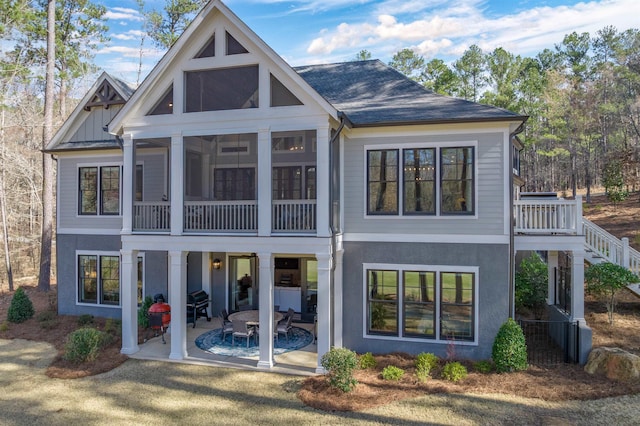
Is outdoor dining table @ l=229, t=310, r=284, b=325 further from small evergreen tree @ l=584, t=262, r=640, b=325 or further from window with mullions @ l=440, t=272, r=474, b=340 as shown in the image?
small evergreen tree @ l=584, t=262, r=640, b=325

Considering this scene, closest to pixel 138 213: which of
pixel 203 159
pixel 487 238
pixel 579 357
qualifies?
pixel 203 159

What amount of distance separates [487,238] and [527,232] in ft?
4.62

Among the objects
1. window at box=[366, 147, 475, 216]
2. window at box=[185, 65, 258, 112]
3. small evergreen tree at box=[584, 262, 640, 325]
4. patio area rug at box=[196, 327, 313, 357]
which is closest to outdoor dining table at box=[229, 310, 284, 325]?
patio area rug at box=[196, 327, 313, 357]

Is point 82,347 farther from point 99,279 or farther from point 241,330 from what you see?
point 99,279

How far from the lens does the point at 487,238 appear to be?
1044 centimetres

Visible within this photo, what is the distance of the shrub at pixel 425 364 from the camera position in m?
9.31

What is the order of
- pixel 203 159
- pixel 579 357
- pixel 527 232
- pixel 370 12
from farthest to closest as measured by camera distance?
pixel 370 12 → pixel 203 159 → pixel 527 232 → pixel 579 357

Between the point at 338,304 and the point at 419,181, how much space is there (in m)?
4.08

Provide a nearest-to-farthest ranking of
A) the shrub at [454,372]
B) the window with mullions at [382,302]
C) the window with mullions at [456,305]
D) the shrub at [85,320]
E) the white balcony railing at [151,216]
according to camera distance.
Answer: the shrub at [454,372], the window with mullions at [456,305], the window with mullions at [382,302], the white balcony railing at [151,216], the shrub at [85,320]

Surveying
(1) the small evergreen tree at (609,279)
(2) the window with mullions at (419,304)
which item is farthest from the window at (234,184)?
(1) the small evergreen tree at (609,279)

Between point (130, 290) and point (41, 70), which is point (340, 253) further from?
point (41, 70)

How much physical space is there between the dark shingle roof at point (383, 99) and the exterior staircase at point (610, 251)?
550 centimetres

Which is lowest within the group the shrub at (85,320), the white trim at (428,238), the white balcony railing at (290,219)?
the shrub at (85,320)

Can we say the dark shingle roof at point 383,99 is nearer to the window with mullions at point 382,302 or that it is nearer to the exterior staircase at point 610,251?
the window with mullions at point 382,302
